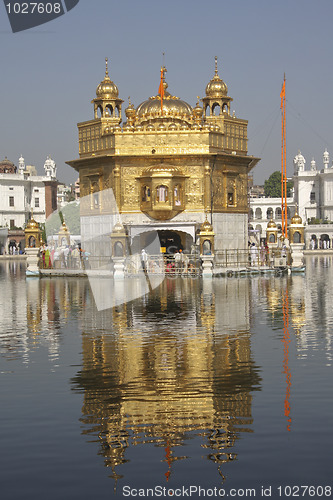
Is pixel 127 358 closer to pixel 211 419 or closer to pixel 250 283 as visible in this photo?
pixel 211 419

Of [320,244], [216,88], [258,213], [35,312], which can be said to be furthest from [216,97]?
[258,213]

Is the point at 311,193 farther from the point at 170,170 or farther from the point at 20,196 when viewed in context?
the point at 170,170

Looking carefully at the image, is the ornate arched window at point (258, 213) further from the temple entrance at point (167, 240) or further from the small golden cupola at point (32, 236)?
the small golden cupola at point (32, 236)

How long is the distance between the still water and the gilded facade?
68.7 feet

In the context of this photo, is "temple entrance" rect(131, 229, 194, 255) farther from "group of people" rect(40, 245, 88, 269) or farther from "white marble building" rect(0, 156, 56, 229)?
"white marble building" rect(0, 156, 56, 229)

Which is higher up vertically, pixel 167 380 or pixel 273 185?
pixel 273 185

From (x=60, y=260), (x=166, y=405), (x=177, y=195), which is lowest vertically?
(x=166, y=405)

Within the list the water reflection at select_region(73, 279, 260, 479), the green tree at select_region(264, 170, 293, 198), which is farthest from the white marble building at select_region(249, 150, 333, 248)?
the water reflection at select_region(73, 279, 260, 479)

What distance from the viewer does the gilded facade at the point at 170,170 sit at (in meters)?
40.2


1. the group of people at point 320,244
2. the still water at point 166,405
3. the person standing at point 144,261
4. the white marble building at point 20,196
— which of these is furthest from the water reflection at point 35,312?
the white marble building at point 20,196

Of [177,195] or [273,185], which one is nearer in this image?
[177,195]

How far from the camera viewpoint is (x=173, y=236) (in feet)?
140

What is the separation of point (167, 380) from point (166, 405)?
5.03 feet

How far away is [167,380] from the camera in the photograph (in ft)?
38.5
